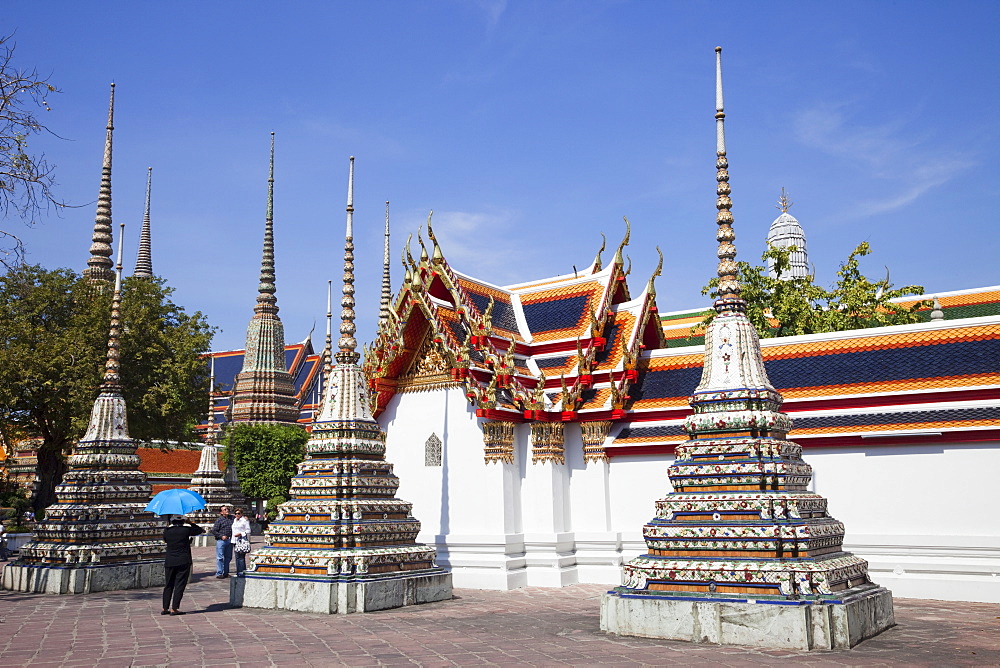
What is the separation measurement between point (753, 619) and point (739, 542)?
84 centimetres

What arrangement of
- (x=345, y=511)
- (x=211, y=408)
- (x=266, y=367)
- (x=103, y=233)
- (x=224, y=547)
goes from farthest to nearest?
(x=266, y=367) → (x=103, y=233) → (x=211, y=408) → (x=224, y=547) → (x=345, y=511)

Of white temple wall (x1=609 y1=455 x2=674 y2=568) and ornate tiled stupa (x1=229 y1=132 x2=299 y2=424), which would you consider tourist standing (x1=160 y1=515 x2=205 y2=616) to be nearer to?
white temple wall (x1=609 y1=455 x2=674 y2=568)

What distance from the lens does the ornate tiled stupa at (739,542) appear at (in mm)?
9180

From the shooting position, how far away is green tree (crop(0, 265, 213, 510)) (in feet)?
84.2

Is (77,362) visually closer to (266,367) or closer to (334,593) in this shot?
(334,593)

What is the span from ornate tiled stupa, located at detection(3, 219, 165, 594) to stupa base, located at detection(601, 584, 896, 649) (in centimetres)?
1008

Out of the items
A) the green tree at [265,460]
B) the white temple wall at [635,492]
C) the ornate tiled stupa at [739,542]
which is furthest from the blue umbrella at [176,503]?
the green tree at [265,460]

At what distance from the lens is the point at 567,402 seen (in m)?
17.7

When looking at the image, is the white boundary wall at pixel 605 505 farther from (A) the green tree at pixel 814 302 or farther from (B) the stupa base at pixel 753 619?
(A) the green tree at pixel 814 302

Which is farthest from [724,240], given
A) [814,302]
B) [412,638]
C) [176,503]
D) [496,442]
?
[814,302]

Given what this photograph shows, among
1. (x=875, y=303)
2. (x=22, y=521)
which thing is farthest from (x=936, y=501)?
(x=22, y=521)

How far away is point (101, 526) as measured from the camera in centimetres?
1605

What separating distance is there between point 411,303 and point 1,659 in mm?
10523

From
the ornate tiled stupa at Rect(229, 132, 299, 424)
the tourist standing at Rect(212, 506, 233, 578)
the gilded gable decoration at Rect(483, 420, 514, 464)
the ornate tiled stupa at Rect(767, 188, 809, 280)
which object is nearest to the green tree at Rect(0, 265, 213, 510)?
the tourist standing at Rect(212, 506, 233, 578)
